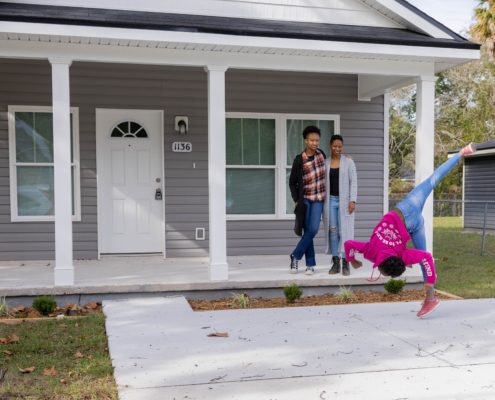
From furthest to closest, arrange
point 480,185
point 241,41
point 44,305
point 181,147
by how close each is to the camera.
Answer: point 480,185, point 181,147, point 241,41, point 44,305

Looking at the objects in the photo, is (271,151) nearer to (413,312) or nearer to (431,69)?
(431,69)

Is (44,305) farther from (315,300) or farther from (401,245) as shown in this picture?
(401,245)

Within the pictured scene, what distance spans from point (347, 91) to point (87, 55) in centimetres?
438

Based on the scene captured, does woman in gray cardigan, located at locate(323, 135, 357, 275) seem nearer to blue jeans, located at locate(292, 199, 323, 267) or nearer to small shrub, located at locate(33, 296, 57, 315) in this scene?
blue jeans, located at locate(292, 199, 323, 267)

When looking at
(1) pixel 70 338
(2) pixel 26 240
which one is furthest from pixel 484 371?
(2) pixel 26 240

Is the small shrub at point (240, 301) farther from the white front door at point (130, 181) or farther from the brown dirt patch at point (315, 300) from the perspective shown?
the white front door at point (130, 181)

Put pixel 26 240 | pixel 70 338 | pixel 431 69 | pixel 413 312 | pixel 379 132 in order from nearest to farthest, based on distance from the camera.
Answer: pixel 70 338 → pixel 413 312 → pixel 431 69 → pixel 26 240 → pixel 379 132

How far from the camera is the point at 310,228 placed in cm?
720

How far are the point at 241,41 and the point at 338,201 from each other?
2199 mm

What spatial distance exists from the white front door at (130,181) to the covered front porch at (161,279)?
0.55 m

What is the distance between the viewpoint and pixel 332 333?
5.20 m

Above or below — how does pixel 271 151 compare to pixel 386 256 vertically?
above

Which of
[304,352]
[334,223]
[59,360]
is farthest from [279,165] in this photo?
[59,360]

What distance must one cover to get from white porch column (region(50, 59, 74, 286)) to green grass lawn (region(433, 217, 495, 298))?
181 inches
